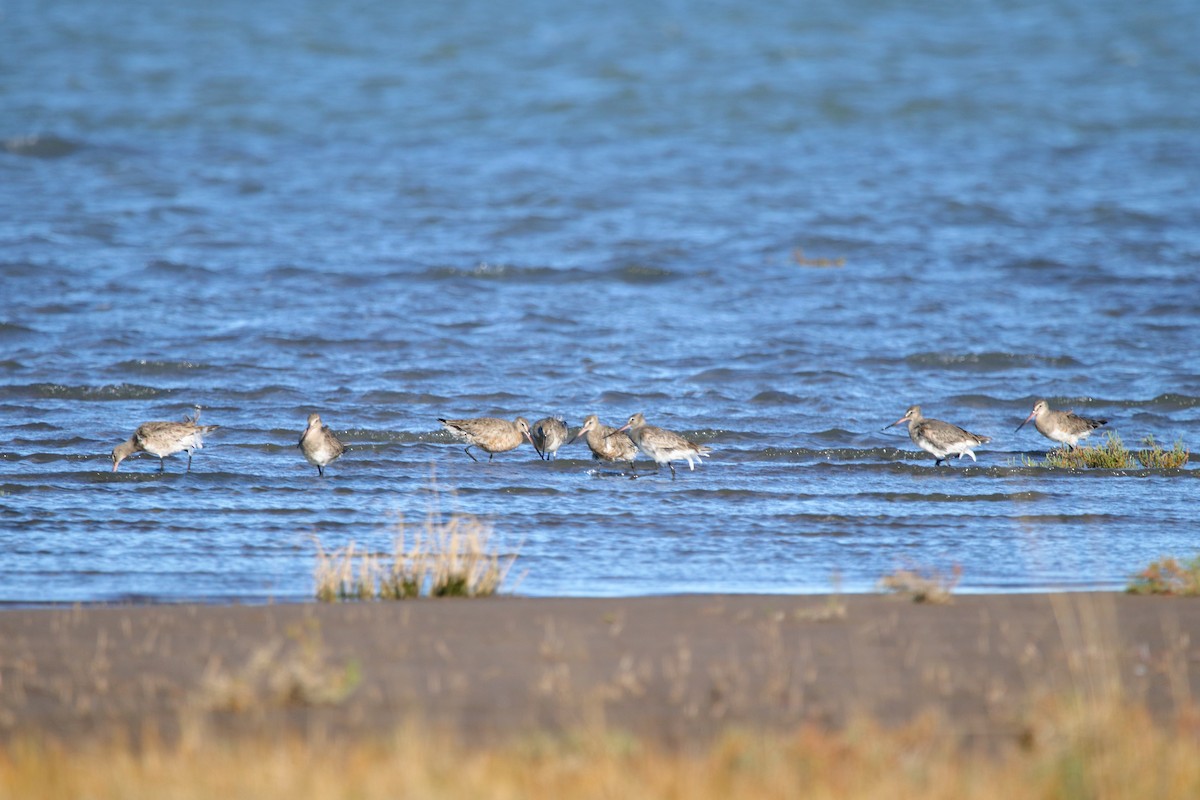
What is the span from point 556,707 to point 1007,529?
6.21 m

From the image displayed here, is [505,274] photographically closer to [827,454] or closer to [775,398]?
[775,398]

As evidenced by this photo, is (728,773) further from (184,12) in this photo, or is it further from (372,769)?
(184,12)

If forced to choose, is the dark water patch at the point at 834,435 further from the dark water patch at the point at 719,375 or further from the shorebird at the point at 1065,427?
the dark water patch at the point at 719,375

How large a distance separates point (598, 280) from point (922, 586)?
1828 cm

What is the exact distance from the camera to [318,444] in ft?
46.4

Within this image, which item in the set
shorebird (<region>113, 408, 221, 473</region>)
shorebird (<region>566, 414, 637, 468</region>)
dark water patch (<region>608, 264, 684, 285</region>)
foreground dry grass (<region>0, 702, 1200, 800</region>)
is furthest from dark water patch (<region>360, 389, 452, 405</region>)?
foreground dry grass (<region>0, 702, 1200, 800</region>)

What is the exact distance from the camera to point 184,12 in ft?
184

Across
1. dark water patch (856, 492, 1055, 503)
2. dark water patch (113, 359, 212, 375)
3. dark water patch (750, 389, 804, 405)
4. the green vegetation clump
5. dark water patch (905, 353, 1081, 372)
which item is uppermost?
dark water patch (113, 359, 212, 375)

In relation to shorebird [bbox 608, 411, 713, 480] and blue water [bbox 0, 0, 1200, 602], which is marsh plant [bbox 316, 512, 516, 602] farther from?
shorebird [bbox 608, 411, 713, 480]

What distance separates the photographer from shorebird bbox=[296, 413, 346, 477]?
14141 millimetres

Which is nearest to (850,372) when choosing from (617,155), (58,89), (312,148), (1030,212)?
(1030,212)

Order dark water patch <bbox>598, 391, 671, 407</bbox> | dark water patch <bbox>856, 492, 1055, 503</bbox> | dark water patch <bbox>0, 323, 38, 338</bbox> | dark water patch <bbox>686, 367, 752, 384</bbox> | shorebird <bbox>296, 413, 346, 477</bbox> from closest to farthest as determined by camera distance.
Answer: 1. dark water patch <bbox>856, 492, 1055, 503</bbox>
2. shorebird <bbox>296, 413, 346, 477</bbox>
3. dark water patch <bbox>598, 391, 671, 407</bbox>
4. dark water patch <bbox>686, 367, 752, 384</bbox>
5. dark water patch <bbox>0, 323, 38, 338</bbox>

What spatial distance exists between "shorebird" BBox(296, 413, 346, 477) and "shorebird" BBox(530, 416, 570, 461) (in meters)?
2.12

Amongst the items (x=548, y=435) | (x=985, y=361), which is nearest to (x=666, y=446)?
(x=548, y=435)
